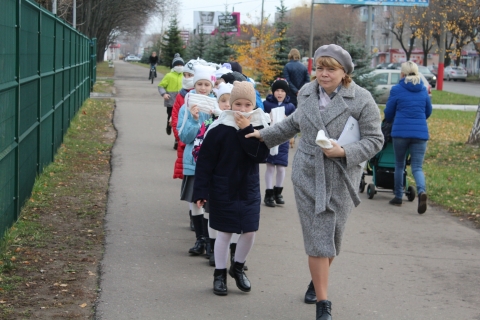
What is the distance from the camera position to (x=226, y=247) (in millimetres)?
5766

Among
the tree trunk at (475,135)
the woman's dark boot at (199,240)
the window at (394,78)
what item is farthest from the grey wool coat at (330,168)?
the window at (394,78)

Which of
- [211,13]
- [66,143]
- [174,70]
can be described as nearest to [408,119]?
[174,70]

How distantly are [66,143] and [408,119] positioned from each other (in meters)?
7.10

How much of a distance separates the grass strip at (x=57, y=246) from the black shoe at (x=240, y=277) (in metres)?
1.05

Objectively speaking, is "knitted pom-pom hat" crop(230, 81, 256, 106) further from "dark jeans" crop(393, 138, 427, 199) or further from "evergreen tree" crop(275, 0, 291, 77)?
"evergreen tree" crop(275, 0, 291, 77)

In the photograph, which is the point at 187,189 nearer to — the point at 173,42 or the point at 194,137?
the point at 194,137

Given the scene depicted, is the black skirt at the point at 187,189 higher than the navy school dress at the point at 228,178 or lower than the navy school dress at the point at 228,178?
lower

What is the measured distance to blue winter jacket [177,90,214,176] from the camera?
6688 mm

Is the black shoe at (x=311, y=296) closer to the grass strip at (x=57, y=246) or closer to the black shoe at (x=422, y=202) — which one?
the grass strip at (x=57, y=246)

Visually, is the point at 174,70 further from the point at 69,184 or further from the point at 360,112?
the point at 360,112

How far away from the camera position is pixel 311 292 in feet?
18.2

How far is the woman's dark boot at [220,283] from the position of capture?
5.65 meters

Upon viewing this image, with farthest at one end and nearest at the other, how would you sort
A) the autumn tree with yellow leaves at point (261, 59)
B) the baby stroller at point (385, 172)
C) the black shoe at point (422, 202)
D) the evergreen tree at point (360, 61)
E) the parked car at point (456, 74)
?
1. the parked car at point (456, 74)
2. the autumn tree with yellow leaves at point (261, 59)
3. the evergreen tree at point (360, 61)
4. the baby stroller at point (385, 172)
5. the black shoe at point (422, 202)

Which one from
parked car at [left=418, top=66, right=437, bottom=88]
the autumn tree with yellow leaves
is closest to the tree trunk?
the autumn tree with yellow leaves
